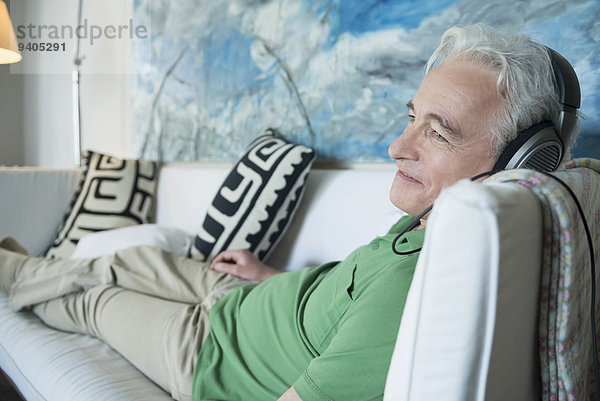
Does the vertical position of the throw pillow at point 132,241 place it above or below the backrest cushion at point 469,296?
below

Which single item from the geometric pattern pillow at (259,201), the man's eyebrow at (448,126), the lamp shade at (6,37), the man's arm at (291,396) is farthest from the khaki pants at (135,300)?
the lamp shade at (6,37)

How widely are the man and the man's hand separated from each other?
0.81ft

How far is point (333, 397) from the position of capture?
Result: 0.64 meters

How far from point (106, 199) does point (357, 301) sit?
5.78 feet

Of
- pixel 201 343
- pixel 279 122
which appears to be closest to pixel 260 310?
pixel 201 343

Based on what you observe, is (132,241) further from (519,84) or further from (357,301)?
(519,84)

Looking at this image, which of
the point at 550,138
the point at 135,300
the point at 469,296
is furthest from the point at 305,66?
the point at 469,296

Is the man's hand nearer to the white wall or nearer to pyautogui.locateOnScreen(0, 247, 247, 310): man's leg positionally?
pyautogui.locateOnScreen(0, 247, 247, 310): man's leg

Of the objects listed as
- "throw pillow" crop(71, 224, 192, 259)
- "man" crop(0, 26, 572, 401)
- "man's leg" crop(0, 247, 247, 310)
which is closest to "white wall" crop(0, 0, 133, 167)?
"throw pillow" crop(71, 224, 192, 259)

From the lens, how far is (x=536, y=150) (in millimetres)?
766

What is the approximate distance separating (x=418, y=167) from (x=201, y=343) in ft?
1.99

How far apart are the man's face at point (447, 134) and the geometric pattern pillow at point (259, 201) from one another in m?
0.80

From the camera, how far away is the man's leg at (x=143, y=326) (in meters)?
1.03

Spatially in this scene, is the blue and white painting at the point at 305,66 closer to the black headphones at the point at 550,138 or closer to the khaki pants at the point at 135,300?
the black headphones at the point at 550,138
